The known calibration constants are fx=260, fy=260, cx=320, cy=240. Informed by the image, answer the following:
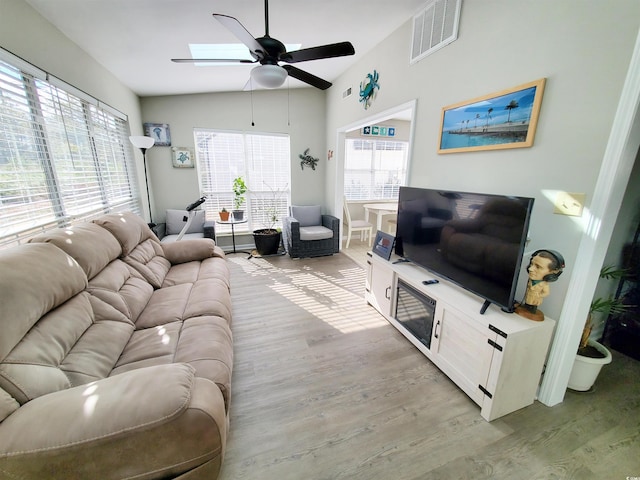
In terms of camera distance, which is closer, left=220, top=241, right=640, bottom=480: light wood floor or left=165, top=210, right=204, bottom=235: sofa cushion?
left=220, top=241, right=640, bottom=480: light wood floor

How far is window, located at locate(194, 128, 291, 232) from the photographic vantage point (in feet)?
14.4

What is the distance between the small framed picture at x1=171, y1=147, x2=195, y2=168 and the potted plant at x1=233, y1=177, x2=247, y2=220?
2.43 feet

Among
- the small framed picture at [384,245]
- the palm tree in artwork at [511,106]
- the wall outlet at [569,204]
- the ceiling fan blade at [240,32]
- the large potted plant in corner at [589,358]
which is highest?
the ceiling fan blade at [240,32]

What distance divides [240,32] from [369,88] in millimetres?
2046

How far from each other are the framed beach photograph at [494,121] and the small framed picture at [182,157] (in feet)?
12.4

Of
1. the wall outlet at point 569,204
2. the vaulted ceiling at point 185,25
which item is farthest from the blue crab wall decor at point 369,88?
the wall outlet at point 569,204

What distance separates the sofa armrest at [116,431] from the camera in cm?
79

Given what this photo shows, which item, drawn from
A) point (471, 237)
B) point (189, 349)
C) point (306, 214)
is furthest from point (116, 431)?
point (306, 214)

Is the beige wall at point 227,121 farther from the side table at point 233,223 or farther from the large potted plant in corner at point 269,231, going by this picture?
the side table at point 233,223

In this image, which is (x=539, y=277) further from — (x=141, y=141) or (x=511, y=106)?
(x=141, y=141)

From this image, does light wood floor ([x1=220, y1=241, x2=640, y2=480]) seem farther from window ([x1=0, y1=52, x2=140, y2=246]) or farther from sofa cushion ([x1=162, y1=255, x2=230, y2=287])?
window ([x1=0, y1=52, x2=140, y2=246])

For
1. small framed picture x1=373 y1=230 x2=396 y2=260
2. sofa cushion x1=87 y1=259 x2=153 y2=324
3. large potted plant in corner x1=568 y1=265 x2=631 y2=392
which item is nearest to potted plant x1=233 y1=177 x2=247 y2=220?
sofa cushion x1=87 y1=259 x2=153 y2=324

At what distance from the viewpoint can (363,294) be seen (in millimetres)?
3086

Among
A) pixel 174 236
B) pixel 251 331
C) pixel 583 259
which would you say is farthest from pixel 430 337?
pixel 174 236
